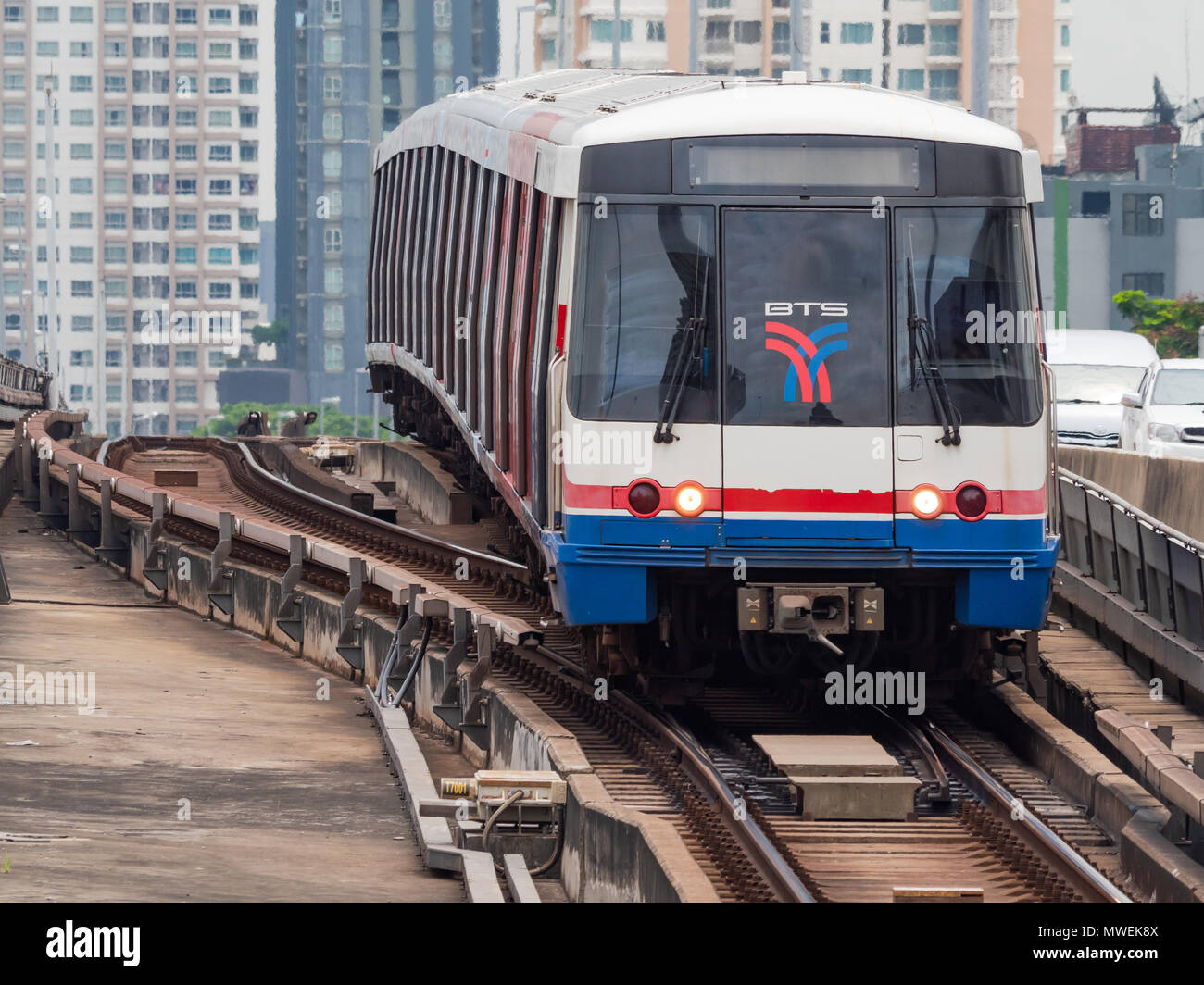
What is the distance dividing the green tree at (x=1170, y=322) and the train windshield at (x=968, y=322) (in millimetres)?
55898

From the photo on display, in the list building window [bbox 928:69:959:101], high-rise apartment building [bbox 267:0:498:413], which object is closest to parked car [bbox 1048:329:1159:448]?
building window [bbox 928:69:959:101]

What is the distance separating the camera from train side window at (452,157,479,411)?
18.1m

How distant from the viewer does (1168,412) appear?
21859 mm

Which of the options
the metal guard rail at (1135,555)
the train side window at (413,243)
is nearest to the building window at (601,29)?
the train side window at (413,243)

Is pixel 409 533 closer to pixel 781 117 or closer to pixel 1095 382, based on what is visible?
pixel 1095 382

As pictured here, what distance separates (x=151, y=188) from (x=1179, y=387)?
147 meters

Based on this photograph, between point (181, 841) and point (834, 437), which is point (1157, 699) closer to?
point (834, 437)

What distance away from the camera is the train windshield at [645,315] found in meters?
11.9

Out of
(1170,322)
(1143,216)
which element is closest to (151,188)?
(1143,216)

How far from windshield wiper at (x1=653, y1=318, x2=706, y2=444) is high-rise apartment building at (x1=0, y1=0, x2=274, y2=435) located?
149 meters
